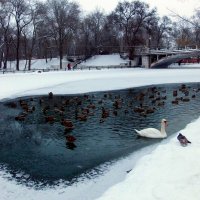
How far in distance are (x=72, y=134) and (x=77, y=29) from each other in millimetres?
59023

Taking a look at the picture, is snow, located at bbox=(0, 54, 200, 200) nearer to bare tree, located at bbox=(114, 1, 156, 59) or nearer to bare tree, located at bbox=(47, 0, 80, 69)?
bare tree, located at bbox=(47, 0, 80, 69)

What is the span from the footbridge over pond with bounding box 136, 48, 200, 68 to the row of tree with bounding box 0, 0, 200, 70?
141 inches

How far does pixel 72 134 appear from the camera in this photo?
15070 mm

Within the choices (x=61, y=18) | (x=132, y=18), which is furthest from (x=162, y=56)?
(x=61, y=18)

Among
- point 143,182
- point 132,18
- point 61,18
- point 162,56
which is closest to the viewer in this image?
point 143,182

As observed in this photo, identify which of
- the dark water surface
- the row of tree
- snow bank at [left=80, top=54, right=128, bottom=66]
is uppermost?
the row of tree

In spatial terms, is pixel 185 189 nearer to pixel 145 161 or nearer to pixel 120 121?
pixel 145 161

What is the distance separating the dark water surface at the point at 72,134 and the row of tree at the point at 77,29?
116 feet

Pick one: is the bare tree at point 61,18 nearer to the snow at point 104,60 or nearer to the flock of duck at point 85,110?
the snow at point 104,60

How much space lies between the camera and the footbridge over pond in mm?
59438

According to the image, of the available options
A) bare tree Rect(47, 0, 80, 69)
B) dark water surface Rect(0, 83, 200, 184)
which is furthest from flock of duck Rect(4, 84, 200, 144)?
bare tree Rect(47, 0, 80, 69)

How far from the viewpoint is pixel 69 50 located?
8800 cm

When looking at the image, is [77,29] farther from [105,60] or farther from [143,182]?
[143,182]

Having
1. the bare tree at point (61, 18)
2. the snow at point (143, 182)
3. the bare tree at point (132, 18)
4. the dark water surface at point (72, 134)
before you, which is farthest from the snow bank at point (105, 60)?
the snow at point (143, 182)
